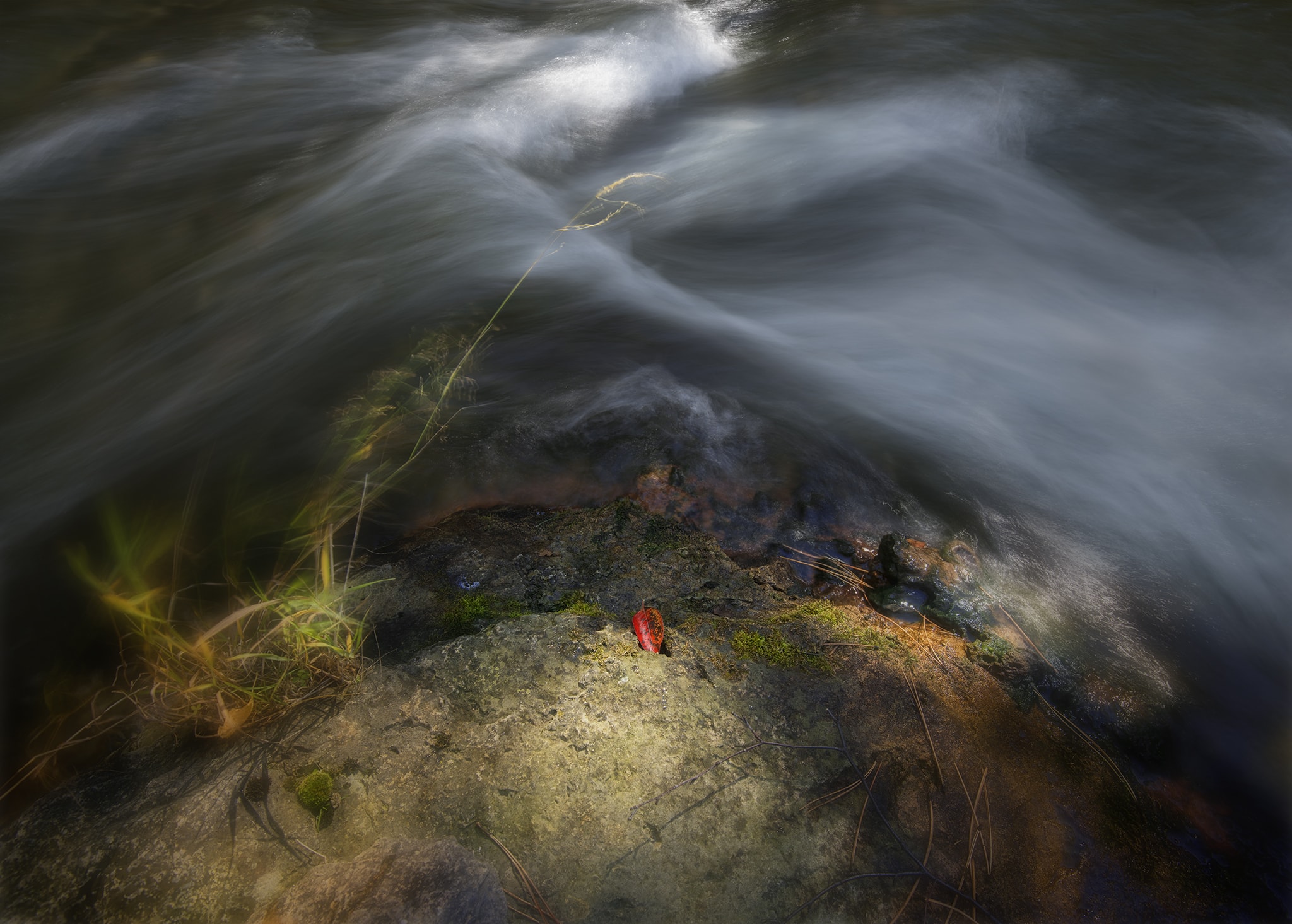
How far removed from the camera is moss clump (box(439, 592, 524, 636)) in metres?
2.30

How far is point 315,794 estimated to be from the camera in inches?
73.1

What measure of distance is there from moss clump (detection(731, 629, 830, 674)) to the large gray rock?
Answer: 0.92 meters

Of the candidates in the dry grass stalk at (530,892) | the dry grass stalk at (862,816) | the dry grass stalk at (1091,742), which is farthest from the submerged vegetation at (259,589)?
the dry grass stalk at (1091,742)

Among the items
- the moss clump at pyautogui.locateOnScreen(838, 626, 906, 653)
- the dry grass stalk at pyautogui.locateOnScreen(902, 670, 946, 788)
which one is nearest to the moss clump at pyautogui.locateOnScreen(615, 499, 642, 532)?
the moss clump at pyautogui.locateOnScreen(838, 626, 906, 653)

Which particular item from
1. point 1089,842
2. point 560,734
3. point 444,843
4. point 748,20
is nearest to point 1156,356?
point 1089,842

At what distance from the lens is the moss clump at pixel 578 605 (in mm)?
2316

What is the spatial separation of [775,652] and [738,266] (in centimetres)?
303

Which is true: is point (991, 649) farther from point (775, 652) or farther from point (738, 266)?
point (738, 266)

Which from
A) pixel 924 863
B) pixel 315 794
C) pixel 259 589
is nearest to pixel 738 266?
pixel 259 589

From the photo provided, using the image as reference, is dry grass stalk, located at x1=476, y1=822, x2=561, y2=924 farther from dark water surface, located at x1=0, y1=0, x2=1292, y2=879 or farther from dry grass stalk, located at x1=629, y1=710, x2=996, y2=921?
dark water surface, located at x1=0, y1=0, x2=1292, y2=879

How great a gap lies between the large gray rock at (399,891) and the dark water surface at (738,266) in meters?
1.28

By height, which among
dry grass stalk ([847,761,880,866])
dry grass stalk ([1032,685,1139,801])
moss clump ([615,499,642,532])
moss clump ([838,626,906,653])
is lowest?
dry grass stalk ([1032,685,1139,801])

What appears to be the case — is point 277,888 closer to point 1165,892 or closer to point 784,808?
point 784,808

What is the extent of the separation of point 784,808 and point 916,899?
35 centimetres
